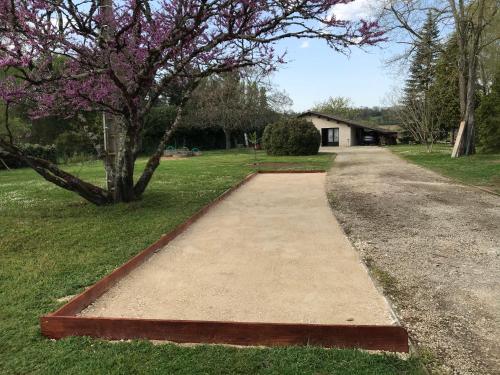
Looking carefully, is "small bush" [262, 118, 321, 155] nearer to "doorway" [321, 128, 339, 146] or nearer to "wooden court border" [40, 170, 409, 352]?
"doorway" [321, 128, 339, 146]

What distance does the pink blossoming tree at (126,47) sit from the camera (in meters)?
5.36

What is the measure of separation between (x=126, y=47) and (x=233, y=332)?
4.61 metres

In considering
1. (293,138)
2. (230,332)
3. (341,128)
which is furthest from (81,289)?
(341,128)

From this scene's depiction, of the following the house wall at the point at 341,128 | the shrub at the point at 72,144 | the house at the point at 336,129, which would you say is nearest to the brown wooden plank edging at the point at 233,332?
the shrub at the point at 72,144

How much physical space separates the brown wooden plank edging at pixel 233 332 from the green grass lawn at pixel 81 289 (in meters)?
0.09

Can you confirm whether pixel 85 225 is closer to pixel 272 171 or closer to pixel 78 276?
pixel 78 276

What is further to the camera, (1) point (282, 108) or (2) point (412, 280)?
(1) point (282, 108)

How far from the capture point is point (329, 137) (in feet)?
136

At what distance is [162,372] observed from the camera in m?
2.40

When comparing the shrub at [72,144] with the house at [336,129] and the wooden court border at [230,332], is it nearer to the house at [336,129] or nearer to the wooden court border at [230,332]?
the house at [336,129]

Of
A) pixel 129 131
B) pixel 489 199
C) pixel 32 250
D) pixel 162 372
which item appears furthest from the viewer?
pixel 489 199

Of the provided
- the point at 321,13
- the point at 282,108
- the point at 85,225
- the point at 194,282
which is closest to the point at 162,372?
the point at 194,282

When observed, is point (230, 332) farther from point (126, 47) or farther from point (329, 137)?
point (329, 137)

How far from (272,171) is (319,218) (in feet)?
26.7
